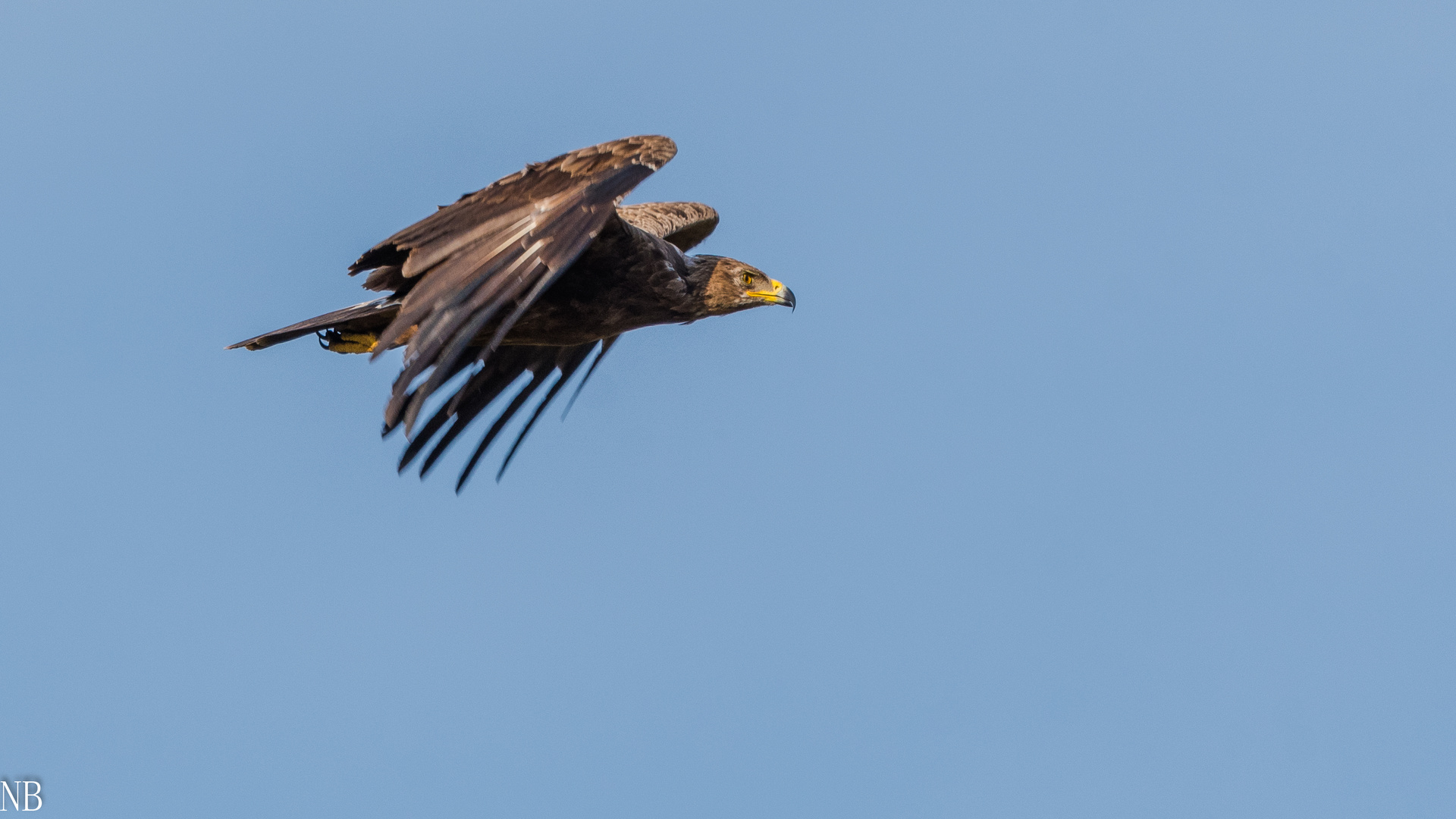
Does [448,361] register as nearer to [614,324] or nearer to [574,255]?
[574,255]

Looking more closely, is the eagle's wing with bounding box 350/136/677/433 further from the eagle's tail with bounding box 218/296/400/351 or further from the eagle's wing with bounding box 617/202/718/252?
the eagle's wing with bounding box 617/202/718/252

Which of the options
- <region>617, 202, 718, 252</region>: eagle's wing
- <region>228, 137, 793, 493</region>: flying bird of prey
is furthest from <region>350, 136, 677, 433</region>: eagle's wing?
<region>617, 202, 718, 252</region>: eagle's wing

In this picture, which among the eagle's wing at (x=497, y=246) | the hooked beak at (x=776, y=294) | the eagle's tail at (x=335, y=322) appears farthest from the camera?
the hooked beak at (x=776, y=294)

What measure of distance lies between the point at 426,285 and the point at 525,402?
11.0ft

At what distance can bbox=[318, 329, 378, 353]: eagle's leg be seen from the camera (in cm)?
977

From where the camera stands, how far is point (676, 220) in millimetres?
11008

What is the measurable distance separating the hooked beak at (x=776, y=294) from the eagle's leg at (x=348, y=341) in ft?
7.86

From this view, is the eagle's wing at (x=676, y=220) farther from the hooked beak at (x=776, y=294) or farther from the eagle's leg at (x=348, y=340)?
the eagle's leg at (x=348, y=340)

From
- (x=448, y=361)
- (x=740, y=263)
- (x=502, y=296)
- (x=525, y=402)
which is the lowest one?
(x=448, y=361)

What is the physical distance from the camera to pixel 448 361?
→ 714 cm

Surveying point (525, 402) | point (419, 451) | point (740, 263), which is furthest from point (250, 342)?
point (740, 263)

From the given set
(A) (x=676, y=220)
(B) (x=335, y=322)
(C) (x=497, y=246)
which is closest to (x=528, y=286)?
(C) (x=497, y=246)

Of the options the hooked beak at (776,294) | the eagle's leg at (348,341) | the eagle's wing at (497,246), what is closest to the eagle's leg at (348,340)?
the eagle's leg at (348,341)

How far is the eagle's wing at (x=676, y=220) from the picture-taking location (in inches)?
416
